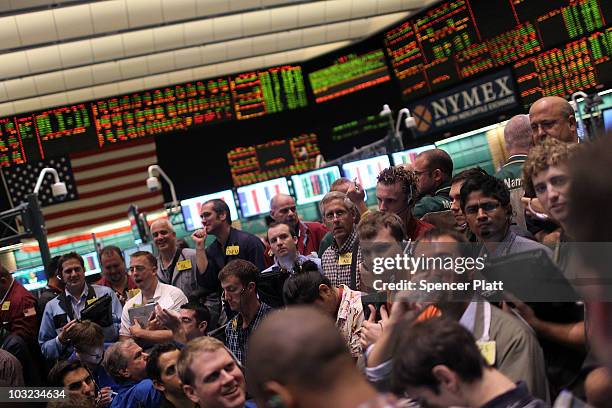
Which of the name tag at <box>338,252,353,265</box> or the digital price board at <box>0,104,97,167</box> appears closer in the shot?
the name tag at <box>338,252,353,265</box>

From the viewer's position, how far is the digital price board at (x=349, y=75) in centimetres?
1784

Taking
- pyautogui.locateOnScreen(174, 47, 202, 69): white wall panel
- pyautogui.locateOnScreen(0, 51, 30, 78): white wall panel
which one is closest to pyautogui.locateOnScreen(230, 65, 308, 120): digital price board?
pyautogui.locateOnScreen(174, 47, 202, 69): white wall panel

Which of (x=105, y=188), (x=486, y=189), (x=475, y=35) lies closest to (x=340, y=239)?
(x=486, y=189)

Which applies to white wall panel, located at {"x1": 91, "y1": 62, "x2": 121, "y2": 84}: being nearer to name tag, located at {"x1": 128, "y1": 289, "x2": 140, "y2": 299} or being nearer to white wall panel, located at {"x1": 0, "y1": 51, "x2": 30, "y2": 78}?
white wall panel, located at {"x1": 0, "y1": 51, "x2": 30, "y2": 78}

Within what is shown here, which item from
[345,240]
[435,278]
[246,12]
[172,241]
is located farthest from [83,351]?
[246,12]

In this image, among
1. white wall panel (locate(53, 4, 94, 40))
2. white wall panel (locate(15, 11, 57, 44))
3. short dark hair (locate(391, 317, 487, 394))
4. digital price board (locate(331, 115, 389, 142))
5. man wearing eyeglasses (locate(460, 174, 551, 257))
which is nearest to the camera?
short dark hair (locate(391, 317, 487, 394))

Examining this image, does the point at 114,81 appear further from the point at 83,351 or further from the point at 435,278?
the point at 435,278

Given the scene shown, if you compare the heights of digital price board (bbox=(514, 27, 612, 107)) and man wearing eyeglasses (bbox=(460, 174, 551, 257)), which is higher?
digital price board (bbox=(514, 27, 612, 107))

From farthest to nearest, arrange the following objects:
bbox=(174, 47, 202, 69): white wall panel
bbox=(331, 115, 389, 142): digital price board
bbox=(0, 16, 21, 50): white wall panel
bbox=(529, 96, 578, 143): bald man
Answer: bbox=(331, 115, 389, 142): digital price board
bbox=(174, 47, 202, 69): white wall panel
bbox=(0, 16, 21, 50): white wall panel
bbox=(529, 96, 578, 143): bald man

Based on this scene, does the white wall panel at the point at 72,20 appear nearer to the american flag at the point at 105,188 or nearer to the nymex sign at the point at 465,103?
the american flag at the point at 105,188

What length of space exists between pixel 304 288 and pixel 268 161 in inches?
554

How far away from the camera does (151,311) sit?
18.4ft

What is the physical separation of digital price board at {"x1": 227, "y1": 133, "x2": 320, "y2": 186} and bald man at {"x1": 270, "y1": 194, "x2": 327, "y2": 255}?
11130 mm

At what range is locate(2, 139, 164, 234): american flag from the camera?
18266 mm
